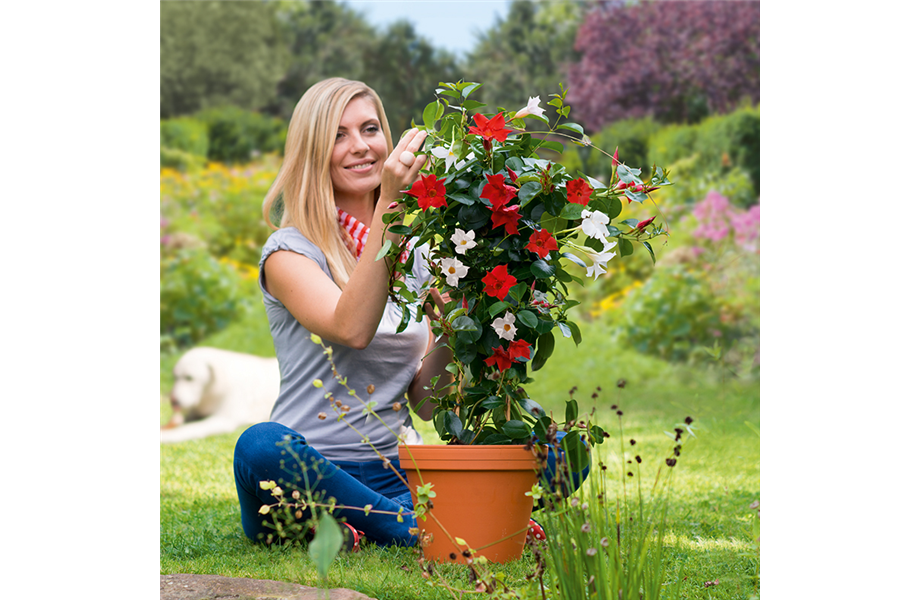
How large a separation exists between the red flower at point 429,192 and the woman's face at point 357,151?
0.75m

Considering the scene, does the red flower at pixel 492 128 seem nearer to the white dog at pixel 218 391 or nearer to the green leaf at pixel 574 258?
the green leaf at pixel 574 258

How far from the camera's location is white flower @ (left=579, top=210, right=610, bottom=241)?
1659 millimetres

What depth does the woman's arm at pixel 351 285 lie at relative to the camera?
176cm

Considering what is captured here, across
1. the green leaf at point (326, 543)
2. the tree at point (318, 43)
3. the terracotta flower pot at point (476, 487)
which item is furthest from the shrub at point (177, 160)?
the green leaf at point (326, 543)

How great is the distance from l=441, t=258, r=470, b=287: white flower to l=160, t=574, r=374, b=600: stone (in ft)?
2.21

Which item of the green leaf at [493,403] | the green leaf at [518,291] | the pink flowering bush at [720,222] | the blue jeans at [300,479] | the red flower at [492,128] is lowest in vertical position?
the blue jeans at [300,479]

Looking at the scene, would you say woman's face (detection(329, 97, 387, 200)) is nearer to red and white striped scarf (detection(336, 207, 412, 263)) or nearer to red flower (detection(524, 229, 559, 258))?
red and white striped scarf (detection(336, 207, 412, 263))

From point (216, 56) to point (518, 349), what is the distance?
8.33 metres

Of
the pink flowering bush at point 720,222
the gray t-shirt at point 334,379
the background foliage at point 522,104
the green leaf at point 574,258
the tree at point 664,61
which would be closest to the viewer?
the green leaf at point 574,258

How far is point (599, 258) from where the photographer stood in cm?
175

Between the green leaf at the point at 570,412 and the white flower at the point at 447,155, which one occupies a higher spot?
the white flower at the point at 447,155

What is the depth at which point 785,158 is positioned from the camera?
1.21 m

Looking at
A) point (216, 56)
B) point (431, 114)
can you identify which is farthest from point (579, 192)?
point (216, 56)
